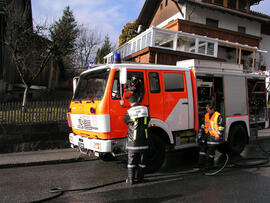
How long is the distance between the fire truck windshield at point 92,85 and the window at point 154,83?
1007 mm

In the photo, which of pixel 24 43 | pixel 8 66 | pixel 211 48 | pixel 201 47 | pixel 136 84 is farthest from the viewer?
pixel 8 66

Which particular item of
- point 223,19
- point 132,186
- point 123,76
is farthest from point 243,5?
point 132,186

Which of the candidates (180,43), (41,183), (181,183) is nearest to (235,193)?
(181,183)

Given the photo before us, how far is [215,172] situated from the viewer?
5258 mm

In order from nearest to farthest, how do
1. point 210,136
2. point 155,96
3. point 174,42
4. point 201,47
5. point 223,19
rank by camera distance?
point 155,96, point 210,136, point 174,42, point 201,47, point 223,19

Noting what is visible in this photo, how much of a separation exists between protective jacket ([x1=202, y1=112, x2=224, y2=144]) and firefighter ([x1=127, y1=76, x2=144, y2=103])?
181cm

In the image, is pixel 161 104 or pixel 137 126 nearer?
pixel 137 126

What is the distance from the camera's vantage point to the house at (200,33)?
1341 centimetres

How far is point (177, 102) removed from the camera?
5.62 metres

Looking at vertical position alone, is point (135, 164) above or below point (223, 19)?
below

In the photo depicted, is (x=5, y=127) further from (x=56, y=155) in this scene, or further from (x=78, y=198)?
(x=78, y=198)

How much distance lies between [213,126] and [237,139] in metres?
1.98

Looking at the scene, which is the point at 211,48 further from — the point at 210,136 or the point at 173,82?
the point at 210,136

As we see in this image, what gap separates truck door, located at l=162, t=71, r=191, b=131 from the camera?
216 inches
